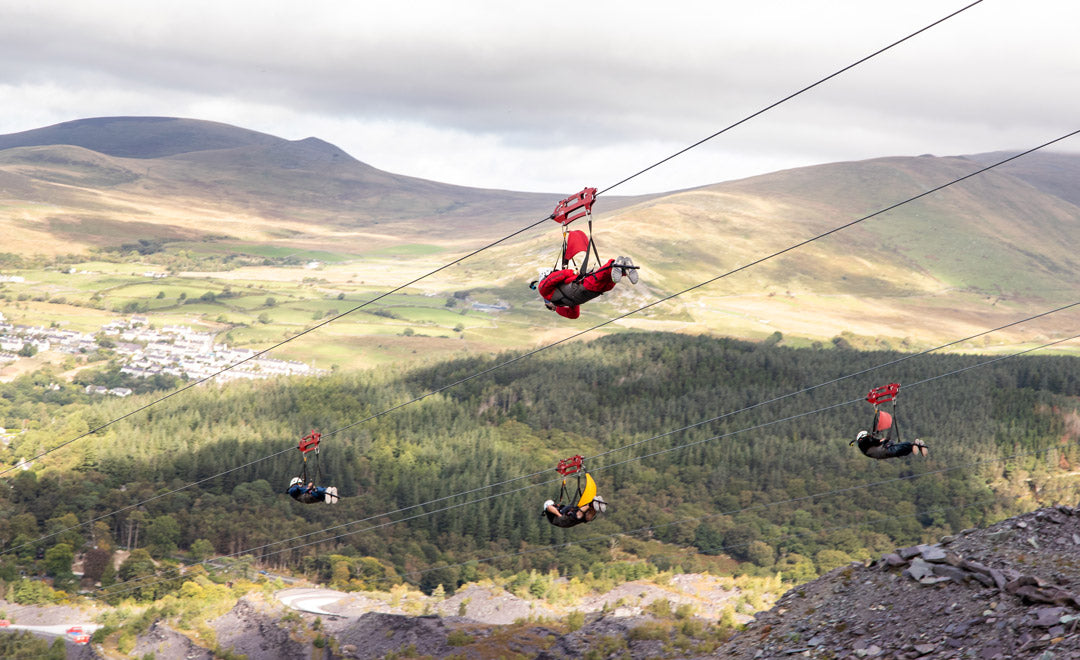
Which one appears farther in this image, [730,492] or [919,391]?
[919,391]

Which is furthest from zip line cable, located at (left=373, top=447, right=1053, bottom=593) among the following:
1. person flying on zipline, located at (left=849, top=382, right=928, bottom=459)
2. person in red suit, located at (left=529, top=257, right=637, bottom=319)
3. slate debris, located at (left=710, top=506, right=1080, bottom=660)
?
person in red suit, located at (left=529, top=257, right=637, bottom=319)

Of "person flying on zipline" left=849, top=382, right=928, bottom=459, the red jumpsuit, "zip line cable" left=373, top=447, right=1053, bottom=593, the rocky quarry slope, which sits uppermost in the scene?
the red jumpsuit

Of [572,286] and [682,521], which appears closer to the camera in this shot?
[572,286]

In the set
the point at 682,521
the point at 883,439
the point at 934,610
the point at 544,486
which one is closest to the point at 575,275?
the point at 883,439

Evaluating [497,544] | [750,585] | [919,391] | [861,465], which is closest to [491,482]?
[497,544]

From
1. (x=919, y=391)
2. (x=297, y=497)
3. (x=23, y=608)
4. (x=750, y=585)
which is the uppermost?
(x=297, y=497)

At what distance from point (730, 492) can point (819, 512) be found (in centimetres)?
1598

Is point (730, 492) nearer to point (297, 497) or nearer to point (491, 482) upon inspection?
point (491, 482)

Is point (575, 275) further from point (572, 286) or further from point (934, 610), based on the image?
point (934, 610)

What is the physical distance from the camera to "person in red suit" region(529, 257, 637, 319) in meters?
20.8

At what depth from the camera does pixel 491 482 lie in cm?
16100

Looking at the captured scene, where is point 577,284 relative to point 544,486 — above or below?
above

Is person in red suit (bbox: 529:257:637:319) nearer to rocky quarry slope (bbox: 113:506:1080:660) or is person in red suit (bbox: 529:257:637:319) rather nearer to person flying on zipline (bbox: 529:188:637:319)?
person flying on zipline (bbox: 529:188:637:319)

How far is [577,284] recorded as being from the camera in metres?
22.5
